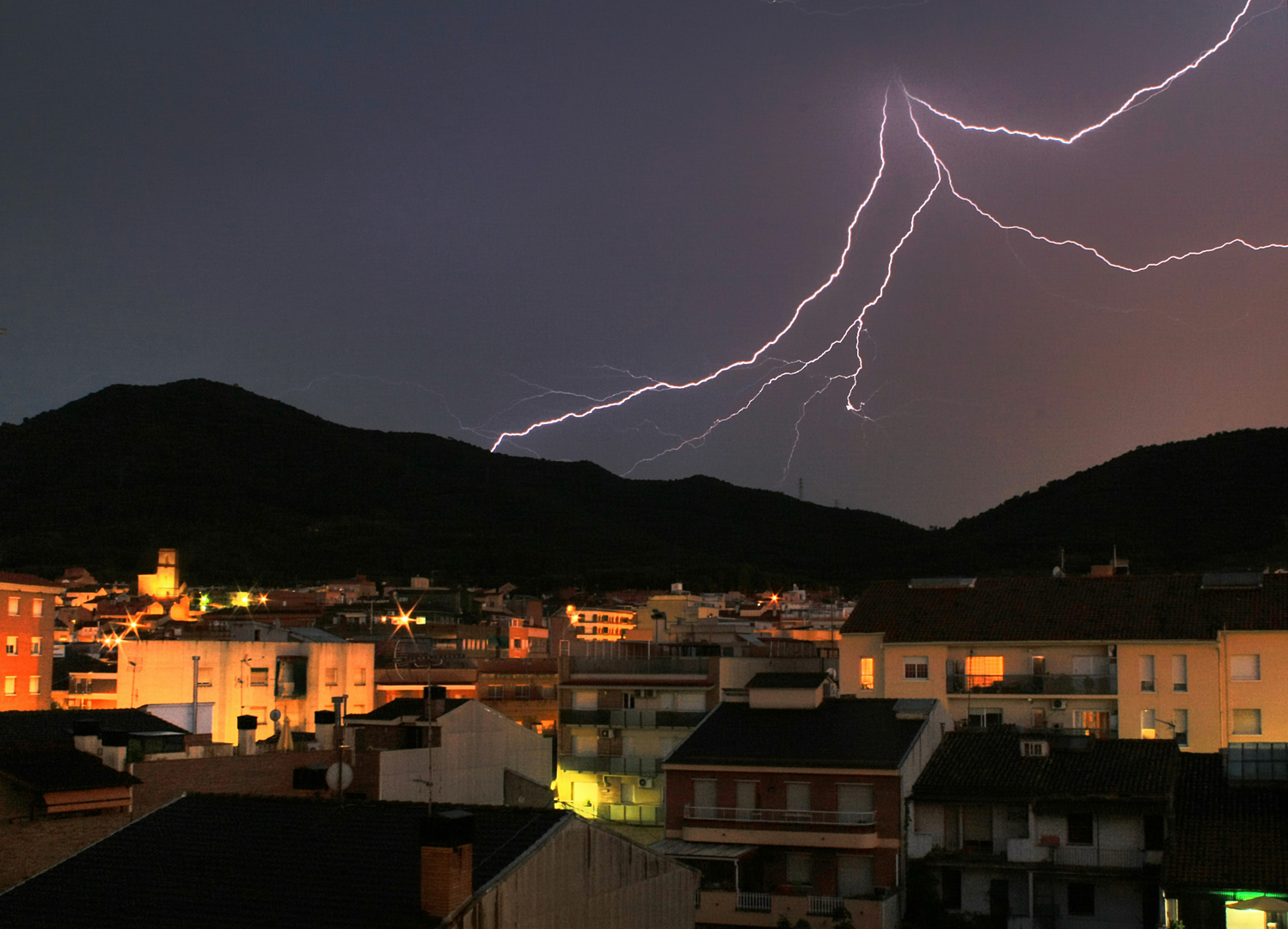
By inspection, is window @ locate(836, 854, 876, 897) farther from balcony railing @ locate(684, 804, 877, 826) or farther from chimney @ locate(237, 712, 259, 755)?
chimney @ locate(237, 712, 259, 755)

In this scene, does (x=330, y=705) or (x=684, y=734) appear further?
(x=330, y=705)

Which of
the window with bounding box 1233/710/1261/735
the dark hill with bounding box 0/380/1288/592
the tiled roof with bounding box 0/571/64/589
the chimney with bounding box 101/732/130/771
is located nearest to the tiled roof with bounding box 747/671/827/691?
the window with bounding box 1233/710/1261/735

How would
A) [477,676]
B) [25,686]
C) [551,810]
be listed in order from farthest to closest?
[25,686]
[477,676]
[551,810]

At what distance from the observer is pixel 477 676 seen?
1863 inches

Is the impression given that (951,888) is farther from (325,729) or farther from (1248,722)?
(325,729)

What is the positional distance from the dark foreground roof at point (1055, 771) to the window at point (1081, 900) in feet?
5.21

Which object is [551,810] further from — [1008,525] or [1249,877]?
[1008,525]

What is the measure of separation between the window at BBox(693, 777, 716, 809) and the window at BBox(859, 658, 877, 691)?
1049 cm

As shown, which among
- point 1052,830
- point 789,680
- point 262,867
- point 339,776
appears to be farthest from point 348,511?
point 262,867

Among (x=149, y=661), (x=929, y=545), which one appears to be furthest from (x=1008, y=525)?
(x=149, y=661)

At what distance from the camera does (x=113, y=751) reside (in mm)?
19469

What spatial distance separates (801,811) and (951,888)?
3.13m

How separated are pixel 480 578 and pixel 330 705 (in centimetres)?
8589

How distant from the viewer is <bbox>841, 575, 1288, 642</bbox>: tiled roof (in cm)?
3625
